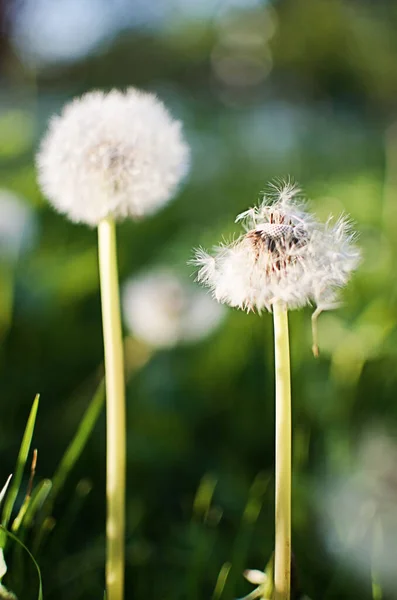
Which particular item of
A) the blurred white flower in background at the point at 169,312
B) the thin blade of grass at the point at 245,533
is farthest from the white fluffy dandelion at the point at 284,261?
the blurred white flower in background at the point at 169,312

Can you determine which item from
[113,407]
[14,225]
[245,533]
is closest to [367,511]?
[245,533]

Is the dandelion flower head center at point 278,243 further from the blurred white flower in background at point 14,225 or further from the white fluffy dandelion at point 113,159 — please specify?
the blurred white flower in background at point 14,225

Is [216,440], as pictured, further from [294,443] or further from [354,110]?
[354,110]

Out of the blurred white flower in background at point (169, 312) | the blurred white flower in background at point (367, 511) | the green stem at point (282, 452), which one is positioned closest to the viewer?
the green stem at point (282, 452)

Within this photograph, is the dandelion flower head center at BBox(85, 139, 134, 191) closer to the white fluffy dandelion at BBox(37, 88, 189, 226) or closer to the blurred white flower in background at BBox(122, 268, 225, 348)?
the white fluffy dandelion at BBox(37, 88, 189, 226)

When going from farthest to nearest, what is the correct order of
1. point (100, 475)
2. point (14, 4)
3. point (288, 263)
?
point (14, 4) → point (100, 475) → point (288, 263)

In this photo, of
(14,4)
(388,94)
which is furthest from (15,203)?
(388,94)

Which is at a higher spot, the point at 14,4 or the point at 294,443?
the point at 14,4

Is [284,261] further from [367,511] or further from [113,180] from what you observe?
[367,511]
